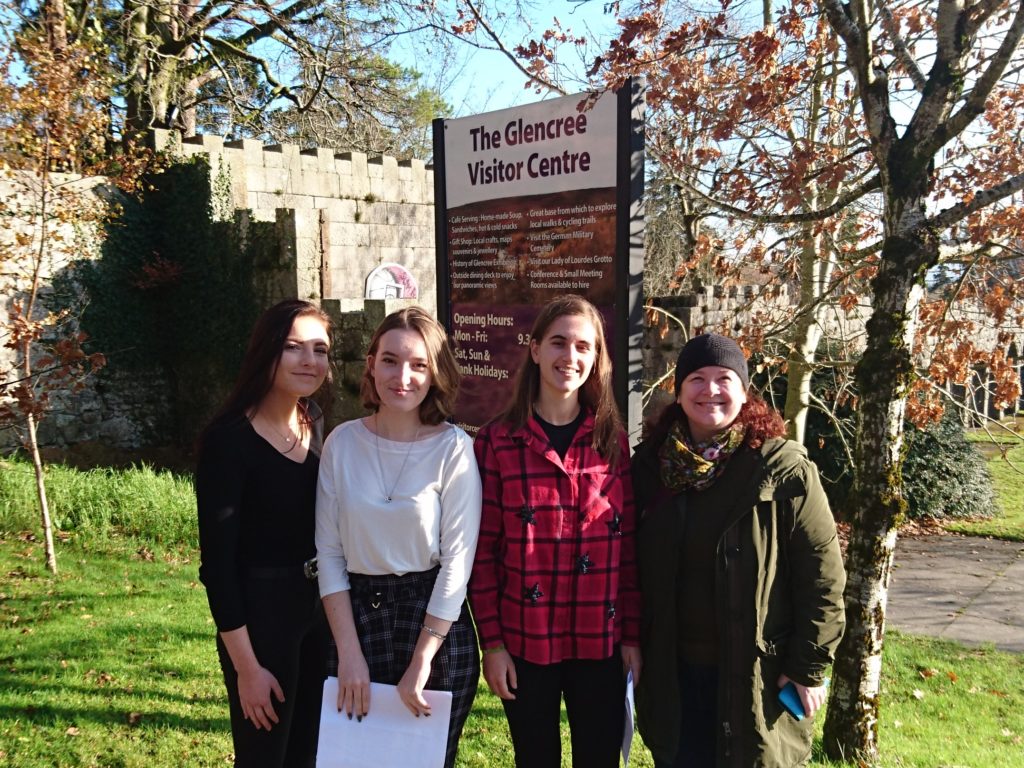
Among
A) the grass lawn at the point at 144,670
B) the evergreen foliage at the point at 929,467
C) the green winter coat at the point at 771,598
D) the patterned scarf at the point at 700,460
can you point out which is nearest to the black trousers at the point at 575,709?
the green winter coat at the point at 771,598

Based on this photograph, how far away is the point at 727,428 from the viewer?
8.34 ft

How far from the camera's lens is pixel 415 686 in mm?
2398

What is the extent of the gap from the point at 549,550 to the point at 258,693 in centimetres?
98

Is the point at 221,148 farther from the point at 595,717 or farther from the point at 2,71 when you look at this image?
the point at 595,717

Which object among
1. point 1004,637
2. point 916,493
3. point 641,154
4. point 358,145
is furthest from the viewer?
point 358,145

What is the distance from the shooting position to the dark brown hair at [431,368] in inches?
102

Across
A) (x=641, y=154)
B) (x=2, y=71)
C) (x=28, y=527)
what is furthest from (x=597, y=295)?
(x=28, y=527)

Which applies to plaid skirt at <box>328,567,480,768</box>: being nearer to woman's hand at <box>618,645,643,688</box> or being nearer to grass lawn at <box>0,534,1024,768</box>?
woman's hand at <box>618,645,643,688</box>

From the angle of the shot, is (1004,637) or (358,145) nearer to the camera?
(1004,637)

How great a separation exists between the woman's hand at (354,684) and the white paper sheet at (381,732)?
0.02 meters

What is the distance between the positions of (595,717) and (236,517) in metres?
1.28

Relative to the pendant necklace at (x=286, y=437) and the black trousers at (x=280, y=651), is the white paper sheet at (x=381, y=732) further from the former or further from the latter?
the pendant necklace at (x=286, y=437)

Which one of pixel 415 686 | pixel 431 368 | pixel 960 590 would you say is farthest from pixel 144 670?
pixel 960 590

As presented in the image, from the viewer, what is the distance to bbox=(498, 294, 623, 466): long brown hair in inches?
104
